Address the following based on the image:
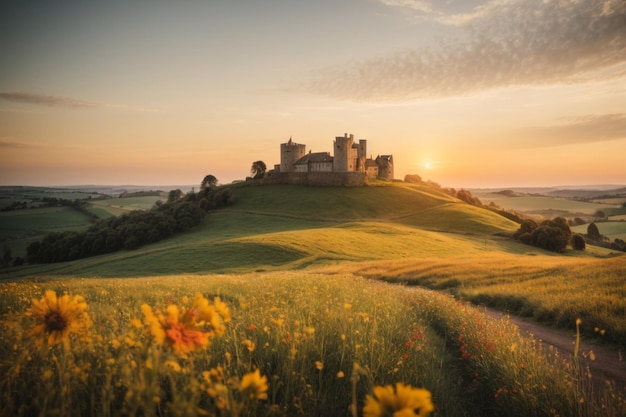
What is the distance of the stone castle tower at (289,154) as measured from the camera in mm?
116000

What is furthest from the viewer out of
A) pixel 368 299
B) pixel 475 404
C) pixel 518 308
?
pixel 518 308

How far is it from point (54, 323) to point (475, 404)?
6.27 metres

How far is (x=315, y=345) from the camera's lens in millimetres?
4957

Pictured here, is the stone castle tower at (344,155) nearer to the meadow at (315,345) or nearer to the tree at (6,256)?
the meadow at (315,345)

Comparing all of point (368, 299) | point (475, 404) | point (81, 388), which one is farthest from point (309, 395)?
point (368, 299)

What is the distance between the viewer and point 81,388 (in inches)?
147

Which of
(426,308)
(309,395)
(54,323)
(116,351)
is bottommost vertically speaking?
(426,308)

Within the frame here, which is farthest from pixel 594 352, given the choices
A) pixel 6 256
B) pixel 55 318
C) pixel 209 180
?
pixel 209 180

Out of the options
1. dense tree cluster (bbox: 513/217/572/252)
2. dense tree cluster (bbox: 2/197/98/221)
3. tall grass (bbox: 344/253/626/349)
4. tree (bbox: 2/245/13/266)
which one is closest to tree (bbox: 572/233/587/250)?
dense tree cluster (bbox: 513/217/572/252)

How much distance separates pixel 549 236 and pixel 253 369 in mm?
71427

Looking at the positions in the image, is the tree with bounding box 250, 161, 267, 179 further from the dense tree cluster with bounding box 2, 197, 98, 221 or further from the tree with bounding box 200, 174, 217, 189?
the dense tree cluster with bounding box 2, 197, 98, 221

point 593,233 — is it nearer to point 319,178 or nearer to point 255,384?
point 319,178

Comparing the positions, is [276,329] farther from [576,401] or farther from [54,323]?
[576,401]

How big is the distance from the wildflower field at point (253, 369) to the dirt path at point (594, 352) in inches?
84.3
